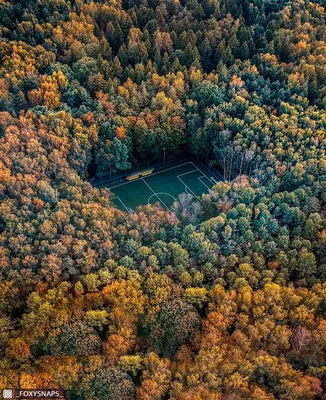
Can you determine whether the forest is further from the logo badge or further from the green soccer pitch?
the green soccer pitch

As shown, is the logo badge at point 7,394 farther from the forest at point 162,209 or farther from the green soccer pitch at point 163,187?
the green soccer pitch at point 163,187

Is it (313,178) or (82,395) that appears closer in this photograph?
(82,395)

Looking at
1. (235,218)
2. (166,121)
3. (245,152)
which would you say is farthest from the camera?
(166,121)

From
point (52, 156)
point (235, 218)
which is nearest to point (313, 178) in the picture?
point (235, 218)

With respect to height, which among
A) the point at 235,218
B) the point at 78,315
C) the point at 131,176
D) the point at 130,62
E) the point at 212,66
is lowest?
the point at 78,315

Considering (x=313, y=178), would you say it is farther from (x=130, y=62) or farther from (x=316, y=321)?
(x=130, y=62)

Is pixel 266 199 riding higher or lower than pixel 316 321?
higher

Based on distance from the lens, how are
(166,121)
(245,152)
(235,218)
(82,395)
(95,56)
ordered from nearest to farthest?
(82,395), (235,218), (245,152), (166,121), (95,56)

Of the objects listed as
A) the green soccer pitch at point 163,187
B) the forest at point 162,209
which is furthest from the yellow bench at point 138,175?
the forest at point 162,209
